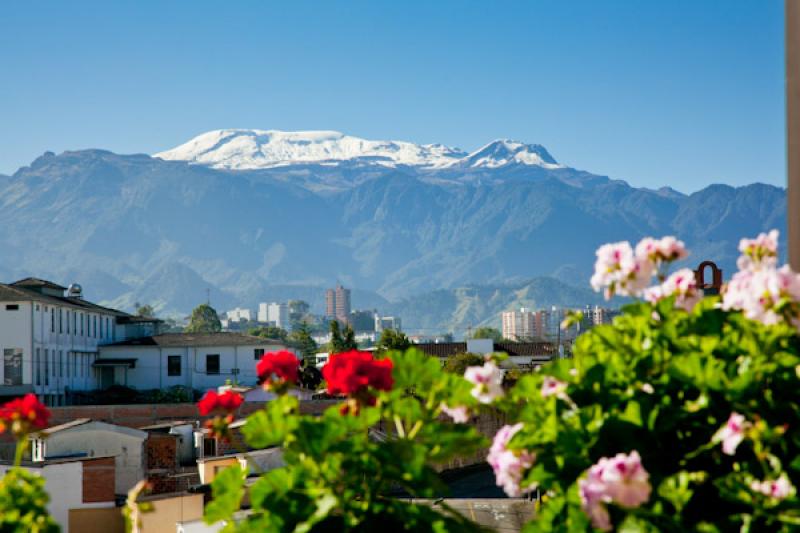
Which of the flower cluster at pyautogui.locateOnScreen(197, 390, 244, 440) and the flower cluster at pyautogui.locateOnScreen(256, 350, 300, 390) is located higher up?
the flower cluster at pyautogui.locateOnScreen(256, 350, 300, 390)

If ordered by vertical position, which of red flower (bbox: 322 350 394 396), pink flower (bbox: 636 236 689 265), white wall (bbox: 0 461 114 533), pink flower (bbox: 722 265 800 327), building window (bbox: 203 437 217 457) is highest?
pink flower (bbox: 636 236 689 265)

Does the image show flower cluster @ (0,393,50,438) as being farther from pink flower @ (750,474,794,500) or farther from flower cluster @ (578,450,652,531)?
pink flower @ (750,474,794,500)

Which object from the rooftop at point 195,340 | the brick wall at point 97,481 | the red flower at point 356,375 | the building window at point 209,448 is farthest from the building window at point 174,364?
the red flower at point 356,375

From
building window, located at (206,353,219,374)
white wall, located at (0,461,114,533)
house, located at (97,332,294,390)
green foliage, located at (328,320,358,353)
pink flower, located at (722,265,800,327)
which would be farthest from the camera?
green foliage, located at (328,320,358,353)

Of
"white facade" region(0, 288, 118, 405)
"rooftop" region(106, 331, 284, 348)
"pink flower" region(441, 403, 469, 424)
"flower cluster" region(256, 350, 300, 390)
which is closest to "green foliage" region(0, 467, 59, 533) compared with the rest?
"flower cluster" region(256, 350, 300, 390)

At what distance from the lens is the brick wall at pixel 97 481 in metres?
30.1

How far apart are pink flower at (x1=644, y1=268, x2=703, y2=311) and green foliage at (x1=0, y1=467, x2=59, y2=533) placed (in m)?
2.30

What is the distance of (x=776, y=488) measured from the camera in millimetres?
3811

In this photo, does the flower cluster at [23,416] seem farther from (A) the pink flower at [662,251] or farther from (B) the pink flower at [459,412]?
(A) the pink flower at [662,251]

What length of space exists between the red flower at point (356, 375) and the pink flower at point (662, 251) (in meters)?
1.00

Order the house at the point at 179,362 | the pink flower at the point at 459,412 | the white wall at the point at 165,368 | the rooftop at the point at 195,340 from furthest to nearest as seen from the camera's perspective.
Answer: the rooftop at the point at 195,340, the white wall at the point at 165,368, the house at the point at 179,362, the pink flower at the point at 459,412

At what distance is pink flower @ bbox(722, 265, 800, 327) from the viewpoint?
408 centimetres

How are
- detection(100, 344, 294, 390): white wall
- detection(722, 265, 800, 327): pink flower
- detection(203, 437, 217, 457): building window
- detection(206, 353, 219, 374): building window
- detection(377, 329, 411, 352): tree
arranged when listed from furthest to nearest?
detection(377, 329, 411, 352): tree, detection(206, 353, 219, 374): building window, detection(100, 344, 294, 390): white wall, detection(203, 437, 217, 457): building window, detection(722, 265, 800, 327): pink flower

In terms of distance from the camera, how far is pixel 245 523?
4.43 m
